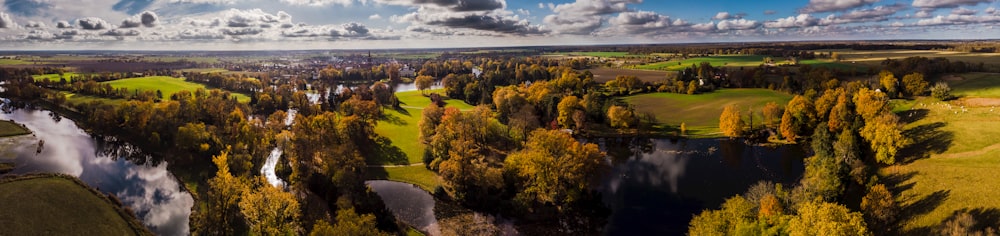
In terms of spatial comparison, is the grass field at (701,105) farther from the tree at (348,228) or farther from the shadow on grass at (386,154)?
the tree at (348,228)

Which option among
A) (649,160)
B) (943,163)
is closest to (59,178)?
(649,160)

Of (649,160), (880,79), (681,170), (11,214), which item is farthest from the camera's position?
(880,79)

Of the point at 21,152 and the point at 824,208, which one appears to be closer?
the point at 824,208

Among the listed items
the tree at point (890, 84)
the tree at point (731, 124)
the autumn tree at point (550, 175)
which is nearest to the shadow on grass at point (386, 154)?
the autumn tree at point (550, 175)

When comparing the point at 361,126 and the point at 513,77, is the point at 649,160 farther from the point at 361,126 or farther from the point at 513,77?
the point at 513,77

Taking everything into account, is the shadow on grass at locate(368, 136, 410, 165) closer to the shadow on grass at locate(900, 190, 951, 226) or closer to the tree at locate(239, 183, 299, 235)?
the tree at locate(239, 183, 299, 235)

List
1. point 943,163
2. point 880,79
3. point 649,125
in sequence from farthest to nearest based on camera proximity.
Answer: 1. point 880,79
2. point 649,125
3. point 943,163

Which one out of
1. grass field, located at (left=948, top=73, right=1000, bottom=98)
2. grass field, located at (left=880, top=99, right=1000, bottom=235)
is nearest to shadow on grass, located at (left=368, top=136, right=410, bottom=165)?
grass field, located at (left=880, top=99, right=1000, bottom=235)
